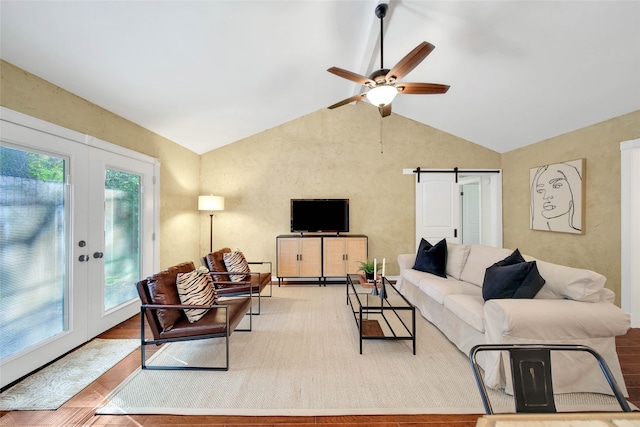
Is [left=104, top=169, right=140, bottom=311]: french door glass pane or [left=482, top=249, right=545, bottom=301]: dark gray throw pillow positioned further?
[left=104, top=169, right=140, bottom=311]: french door glass pane

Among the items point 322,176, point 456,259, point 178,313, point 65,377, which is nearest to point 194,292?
point 178,313

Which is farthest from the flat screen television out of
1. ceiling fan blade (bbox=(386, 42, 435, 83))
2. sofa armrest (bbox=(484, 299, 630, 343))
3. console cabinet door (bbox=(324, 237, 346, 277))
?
sofa armrest (bbox=(484, 299, 630, 343))

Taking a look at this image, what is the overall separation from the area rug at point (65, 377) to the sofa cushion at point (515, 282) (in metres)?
3.31

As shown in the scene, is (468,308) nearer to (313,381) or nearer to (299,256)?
(313,381)

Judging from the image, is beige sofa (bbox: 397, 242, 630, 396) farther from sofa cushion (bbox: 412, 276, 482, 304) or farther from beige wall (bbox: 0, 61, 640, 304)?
beige wall (bbox: 0, 61, 640, 304)

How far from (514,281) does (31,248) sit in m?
3.95

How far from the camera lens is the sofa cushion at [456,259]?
3314 millimetres

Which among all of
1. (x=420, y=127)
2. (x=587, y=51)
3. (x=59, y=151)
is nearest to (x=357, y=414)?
→ (x=59, y=151)

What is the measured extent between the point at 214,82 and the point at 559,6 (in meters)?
3.30

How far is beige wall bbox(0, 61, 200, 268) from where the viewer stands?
2066 millimetres

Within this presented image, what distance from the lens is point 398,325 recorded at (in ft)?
9.70

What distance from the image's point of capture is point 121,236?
315 cm

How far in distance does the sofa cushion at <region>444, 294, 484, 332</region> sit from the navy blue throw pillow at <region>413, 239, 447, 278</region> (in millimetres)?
792

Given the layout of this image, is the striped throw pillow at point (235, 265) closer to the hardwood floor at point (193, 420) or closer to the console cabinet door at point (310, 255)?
the console cabinet door at point (310, 255)
